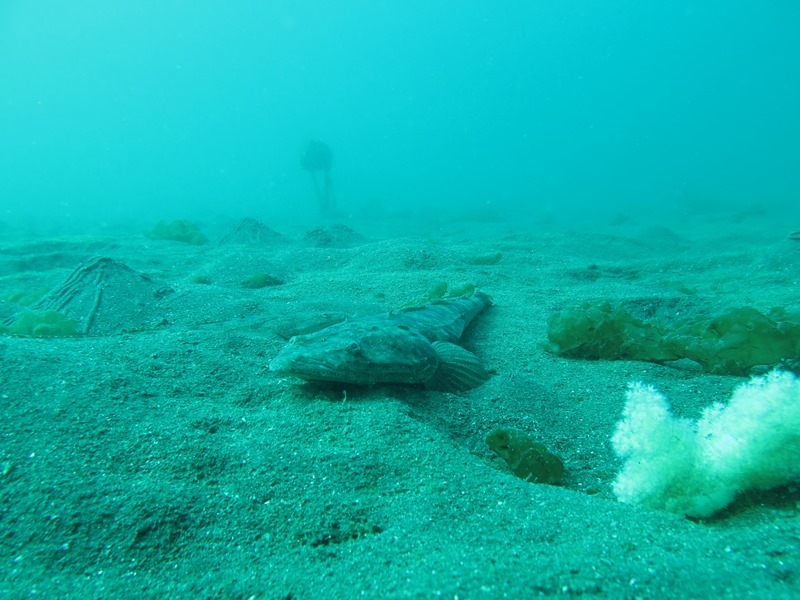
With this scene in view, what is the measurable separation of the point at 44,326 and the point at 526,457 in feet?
15.0

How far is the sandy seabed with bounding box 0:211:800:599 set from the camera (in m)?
1.42

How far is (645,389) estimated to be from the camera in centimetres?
292

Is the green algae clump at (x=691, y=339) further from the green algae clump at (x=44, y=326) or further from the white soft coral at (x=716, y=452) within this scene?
the green algae clump at (x=44, y=326)

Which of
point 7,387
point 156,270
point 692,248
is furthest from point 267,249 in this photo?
point 692,248

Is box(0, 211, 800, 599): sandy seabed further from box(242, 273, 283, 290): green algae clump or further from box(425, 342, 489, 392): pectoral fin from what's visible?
box(242, 273, 283, 290): green algae clump

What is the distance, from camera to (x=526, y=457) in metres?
2.28

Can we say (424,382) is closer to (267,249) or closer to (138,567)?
(138,567)

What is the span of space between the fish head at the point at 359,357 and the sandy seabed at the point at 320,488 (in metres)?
0.15

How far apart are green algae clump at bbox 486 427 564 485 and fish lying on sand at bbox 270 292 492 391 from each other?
774mm

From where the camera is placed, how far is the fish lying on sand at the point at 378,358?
273cm

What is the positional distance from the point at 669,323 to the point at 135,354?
5424 mm

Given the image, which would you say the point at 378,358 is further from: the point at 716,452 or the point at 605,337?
the point at 605,337

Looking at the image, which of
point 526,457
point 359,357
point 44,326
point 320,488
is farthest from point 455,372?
point 44,326

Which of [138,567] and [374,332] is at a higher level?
[374,332]
